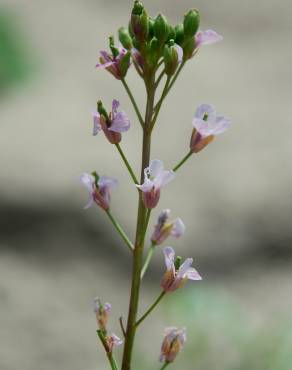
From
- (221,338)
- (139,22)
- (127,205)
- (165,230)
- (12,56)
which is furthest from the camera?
(12,56)

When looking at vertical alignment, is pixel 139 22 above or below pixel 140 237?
above

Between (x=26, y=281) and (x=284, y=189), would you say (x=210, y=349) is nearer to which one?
(x=26, y=281)

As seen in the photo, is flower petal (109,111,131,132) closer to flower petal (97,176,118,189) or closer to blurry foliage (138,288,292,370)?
flower petal (97,176,118,189)

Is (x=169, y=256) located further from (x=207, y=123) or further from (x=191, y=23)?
(x=191, y=23)

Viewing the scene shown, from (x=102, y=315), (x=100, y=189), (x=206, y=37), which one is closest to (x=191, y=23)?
(x=206, y=37)

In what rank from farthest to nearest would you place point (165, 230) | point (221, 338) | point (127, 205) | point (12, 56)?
1. point (12, 56)
2. point (127, 205)
3. point (221, 338)
4. point (165, 230)

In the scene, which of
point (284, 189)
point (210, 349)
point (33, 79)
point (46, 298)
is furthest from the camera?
point (33, 79)

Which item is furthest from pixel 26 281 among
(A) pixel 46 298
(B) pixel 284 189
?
(B) pixel 284 189

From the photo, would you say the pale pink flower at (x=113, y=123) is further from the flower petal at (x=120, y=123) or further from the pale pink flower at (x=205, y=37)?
the pale pink flower at (x=205, y=37)

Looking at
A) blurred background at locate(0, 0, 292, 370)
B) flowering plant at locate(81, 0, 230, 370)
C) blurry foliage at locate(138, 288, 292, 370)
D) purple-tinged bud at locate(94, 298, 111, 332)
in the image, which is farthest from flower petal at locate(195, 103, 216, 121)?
blurred background at locate(0, 0, 292, 370)
